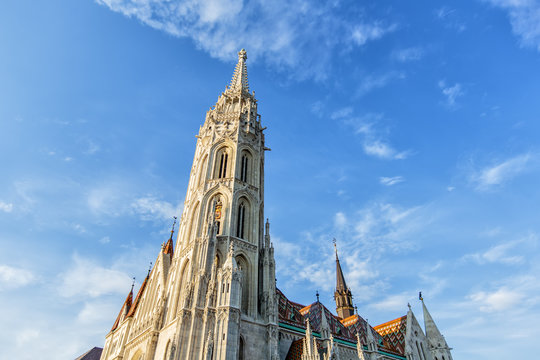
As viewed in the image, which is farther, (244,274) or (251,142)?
(251,142)

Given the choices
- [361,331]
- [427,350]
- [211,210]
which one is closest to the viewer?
[211,210]

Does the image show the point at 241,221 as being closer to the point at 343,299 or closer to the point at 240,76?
the point at 240,76

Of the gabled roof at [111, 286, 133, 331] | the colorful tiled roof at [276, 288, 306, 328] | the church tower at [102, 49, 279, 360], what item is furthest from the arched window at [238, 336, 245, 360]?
the gabled roof at [111, 286, 133, 331]

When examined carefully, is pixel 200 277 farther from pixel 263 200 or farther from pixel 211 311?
pixel 263 200

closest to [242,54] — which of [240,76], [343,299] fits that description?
[240,76]

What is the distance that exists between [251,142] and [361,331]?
2219cm

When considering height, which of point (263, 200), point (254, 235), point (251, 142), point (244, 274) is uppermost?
point (251, 142)

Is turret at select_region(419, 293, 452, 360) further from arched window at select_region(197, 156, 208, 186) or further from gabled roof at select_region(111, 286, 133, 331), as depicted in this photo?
gabled roof at select_region(111, 286, 133, 331)

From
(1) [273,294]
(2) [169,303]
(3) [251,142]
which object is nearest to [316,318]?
(1) [273,294]

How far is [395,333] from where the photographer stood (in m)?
41.3

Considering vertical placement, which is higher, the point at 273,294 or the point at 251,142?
the point at 251,142

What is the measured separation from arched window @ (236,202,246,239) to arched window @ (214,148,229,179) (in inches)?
129

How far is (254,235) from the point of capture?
1160 inches

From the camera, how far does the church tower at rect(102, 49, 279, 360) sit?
22875mm
